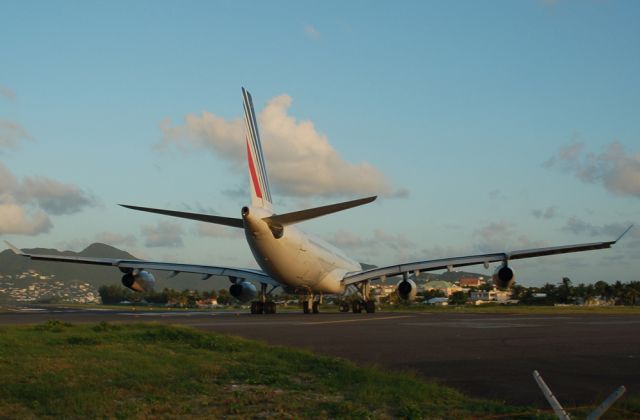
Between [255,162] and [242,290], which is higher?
[255,162]

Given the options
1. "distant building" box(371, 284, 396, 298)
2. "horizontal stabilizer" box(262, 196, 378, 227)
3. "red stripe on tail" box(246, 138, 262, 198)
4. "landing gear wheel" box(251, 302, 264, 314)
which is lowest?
"landing gear wheel" box(251, 302, 264, 314)

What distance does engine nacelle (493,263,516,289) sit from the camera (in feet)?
124

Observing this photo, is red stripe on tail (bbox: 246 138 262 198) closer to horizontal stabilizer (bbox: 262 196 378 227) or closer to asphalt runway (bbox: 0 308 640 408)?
horizontal stabilizer (bbox: 262 196 378 227)

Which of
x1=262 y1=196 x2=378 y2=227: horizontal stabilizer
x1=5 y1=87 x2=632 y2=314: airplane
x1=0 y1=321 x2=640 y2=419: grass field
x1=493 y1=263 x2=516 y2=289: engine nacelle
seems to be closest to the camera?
x1=0 y1=321 x2=640 y2=419: grass field

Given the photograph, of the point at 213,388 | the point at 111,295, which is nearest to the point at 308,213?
the point at 213,388

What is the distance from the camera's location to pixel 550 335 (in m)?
20.3

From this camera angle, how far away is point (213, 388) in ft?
30.3

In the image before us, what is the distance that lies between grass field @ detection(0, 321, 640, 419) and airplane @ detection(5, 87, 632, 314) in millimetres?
14896

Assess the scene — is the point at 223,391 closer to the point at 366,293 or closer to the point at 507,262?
the point at 507,262

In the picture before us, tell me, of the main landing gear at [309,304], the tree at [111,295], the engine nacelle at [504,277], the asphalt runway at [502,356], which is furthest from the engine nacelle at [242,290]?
the tree at [111,295]

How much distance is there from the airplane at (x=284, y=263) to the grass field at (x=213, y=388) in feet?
48.9

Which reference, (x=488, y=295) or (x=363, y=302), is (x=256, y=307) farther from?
(x=488, y=295)

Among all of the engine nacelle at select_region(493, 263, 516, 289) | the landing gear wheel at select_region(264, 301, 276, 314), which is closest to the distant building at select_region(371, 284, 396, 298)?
the landing gear wheel at select_region(264, 301, 276, 314)

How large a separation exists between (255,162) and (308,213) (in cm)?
822
